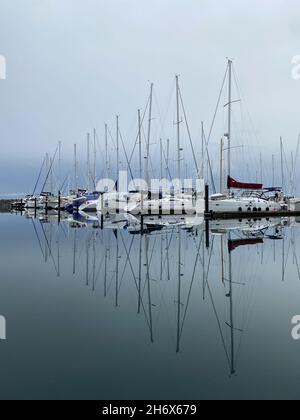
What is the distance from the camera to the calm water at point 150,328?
6.71m

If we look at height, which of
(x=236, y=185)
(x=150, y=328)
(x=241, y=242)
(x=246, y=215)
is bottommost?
(x=150, y=328)

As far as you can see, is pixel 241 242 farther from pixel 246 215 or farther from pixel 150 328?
pixel 246 215

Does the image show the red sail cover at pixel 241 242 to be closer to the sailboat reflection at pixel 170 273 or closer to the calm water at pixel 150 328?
the sailboat reflection at pixel 170 273

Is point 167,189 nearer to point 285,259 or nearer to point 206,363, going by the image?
point 285,259

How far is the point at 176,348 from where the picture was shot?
8352 millimetres

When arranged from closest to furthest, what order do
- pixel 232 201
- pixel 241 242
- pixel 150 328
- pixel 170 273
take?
pixel 150 328
pixel 170 273
pixel 241 242
pixel 232 201

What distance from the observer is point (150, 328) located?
9758mm

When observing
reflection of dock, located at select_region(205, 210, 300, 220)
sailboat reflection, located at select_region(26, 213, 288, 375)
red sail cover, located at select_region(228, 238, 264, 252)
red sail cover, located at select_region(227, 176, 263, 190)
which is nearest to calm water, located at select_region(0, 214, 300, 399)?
sailboat reflection, located at select_region(26, 213, 288, 375)

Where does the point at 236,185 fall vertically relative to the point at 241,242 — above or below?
above

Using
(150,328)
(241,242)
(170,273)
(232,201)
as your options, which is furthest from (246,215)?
(150,328)

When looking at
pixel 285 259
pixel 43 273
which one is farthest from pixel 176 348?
pixel 285 259

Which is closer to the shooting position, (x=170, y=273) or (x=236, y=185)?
(x=170, y=273)

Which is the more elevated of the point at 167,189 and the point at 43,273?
the point at 167,189

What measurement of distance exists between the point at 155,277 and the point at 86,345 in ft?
24.8
